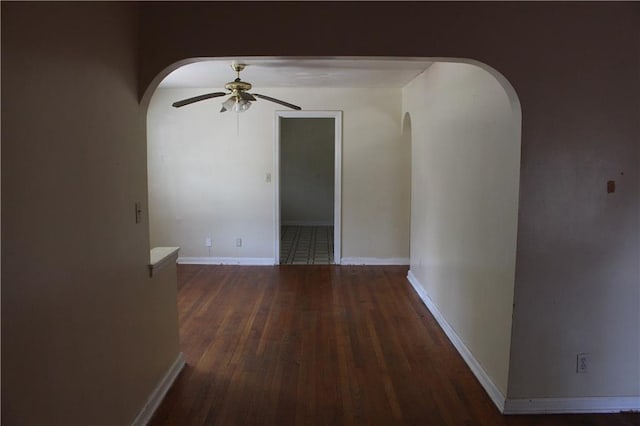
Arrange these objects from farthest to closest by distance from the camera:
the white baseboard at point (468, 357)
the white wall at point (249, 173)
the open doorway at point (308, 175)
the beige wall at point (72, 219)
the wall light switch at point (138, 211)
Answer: the open doorway at point (308, 175)
the white wall at point (249, 173)
the white baseboard at point (468, 357)
the wall light switch at point (138, 211)
the beige wall at point (72, 219)

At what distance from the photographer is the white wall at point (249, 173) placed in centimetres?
593

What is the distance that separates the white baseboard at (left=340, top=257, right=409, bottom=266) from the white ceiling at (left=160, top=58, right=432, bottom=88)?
2.22 m

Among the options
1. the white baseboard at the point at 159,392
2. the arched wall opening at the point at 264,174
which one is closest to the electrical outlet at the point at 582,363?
the arched wall opening at the point at 264,174

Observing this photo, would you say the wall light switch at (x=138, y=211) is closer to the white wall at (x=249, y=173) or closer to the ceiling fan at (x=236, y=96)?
the ceiling fan at (x=236, y=96)

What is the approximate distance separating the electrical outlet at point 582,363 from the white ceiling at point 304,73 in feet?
8.29

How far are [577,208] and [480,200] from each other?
2.09 feet

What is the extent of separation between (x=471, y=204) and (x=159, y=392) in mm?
2315

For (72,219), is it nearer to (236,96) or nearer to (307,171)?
(236,96)

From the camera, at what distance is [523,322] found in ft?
8.20

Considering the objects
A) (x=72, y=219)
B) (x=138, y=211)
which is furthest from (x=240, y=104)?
(x=72, y=219)

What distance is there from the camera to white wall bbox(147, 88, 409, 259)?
593 cm

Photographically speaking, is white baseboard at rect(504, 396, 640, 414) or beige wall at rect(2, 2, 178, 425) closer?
beige wall at rect(2, 2, 178, 425)

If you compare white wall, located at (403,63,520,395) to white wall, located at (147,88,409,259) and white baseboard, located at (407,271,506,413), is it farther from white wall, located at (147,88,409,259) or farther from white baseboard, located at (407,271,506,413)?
white wall, located at (147,88,409,259)

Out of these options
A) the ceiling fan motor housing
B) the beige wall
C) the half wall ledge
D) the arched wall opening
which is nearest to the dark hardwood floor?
the beige wall
